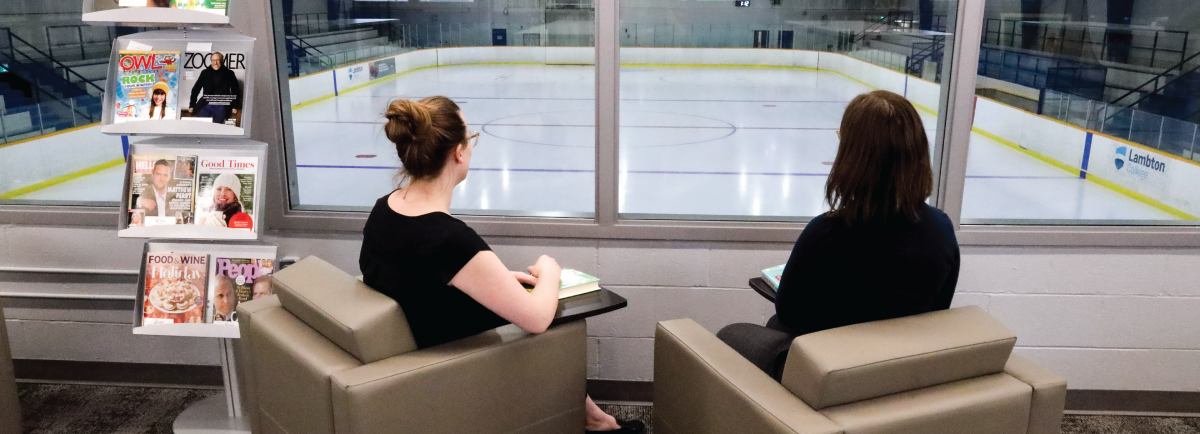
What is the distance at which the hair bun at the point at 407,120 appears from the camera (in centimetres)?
170

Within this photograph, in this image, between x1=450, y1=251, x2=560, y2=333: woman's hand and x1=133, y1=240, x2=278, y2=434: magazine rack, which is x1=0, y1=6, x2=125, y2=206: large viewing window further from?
x1=450, y1=251, x2=560, y2=333: woman's hand

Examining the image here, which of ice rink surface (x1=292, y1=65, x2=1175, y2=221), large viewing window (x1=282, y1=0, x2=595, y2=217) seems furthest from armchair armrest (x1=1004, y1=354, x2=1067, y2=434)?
large viewing window (x1=282, y1=0, x2=595, y2=217)

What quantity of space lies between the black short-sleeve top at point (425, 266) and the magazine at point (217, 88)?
819mm

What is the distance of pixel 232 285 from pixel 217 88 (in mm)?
610

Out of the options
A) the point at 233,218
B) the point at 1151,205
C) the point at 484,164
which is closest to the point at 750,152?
the point at 484,164

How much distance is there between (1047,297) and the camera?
2.71 metres

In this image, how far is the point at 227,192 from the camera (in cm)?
235

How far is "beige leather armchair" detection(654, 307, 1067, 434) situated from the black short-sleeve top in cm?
57

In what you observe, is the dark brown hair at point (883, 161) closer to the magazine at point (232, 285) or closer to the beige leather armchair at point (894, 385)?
the beige leather armchair at point (894, 385)

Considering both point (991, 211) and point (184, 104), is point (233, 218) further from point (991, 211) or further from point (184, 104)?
point (991, 211)

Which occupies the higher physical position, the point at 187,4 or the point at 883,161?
the point at 187,4

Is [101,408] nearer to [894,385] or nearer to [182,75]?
[182,75]

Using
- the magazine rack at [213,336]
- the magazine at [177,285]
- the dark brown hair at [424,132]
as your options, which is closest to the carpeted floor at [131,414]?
the magazine rack at [213,336]

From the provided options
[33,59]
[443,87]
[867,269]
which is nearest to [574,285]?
[867,269]
